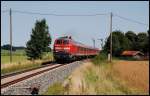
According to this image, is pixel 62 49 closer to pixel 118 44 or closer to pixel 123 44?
pixel 118 44

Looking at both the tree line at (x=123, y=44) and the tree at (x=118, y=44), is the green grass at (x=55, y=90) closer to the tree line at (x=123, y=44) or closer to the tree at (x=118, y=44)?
the tree line at (x=123, y=44)

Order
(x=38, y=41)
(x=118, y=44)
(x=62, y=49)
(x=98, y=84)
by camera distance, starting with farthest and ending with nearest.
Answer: (x=118, y=44), (x=38, y=41), (x=62, y=49), (x=98, y=84)

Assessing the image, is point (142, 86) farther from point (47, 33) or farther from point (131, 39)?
point (131, 39)

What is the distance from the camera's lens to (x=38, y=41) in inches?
3519

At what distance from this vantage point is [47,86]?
23281 millimetres

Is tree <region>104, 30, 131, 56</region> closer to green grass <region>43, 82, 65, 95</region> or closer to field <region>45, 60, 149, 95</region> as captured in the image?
field <region>45, 60, 149, 95</region>

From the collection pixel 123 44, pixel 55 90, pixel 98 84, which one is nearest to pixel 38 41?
pixel 123 44

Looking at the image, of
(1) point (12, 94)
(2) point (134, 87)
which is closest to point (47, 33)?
(2) point (134, 87)

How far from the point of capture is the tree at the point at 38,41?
87.4 m

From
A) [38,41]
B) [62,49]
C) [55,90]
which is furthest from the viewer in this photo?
[38,41]

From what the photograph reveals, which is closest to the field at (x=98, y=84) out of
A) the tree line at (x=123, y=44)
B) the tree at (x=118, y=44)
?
the tree line at (x=123, y=44)

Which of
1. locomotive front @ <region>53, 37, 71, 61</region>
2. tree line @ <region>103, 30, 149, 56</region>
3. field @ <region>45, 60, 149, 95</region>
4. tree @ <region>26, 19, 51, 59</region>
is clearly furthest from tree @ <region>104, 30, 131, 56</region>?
locomotive front @ <region>53, 37, 71, 61</region>

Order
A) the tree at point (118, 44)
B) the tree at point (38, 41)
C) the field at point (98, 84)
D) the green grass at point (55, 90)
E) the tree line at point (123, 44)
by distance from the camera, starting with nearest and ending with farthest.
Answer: the green grass at point (55, 90) < the field at point (98, 84) < the tree at point (38, 41) < the tree line at point (123, 44) < the tree at point (118, 44)

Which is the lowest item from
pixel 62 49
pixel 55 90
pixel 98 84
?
pixel 98 84
